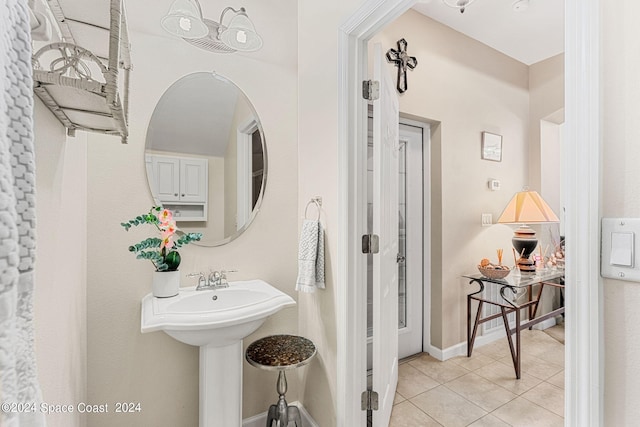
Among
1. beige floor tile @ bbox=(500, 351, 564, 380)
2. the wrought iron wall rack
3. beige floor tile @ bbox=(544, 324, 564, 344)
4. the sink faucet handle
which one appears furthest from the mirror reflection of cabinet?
beige floor tile @ bbox=(544, 324, 564, 344)

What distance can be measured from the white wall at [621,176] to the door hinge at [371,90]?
97 centimetres

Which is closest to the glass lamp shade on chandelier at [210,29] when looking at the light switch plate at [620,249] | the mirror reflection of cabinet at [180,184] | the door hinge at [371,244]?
the mirror reflection of cabinet at [180,184]

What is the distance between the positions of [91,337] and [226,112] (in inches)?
53.1

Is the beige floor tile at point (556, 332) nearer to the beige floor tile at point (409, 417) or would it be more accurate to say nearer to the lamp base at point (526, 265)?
the lamp base at point (526, 265)

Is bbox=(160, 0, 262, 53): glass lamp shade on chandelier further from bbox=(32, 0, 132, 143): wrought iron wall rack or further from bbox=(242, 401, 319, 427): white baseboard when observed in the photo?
bbox=(242, 401, 319, 427): white baseboard

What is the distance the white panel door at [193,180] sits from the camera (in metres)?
1.70

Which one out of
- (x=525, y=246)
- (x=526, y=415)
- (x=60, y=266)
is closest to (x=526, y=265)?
(x=525, y=246)

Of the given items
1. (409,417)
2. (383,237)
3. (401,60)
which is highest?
(401,60)

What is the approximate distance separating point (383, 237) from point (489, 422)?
1.41m

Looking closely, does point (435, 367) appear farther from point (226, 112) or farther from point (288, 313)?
point (226, 112)

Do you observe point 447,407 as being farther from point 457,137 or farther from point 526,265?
point 457,137

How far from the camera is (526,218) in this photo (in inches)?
106

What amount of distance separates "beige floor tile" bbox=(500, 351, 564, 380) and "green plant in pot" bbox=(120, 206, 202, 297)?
2742 mm

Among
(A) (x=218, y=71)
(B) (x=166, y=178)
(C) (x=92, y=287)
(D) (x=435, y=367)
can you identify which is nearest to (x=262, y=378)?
(C) (x=92, y=287)
